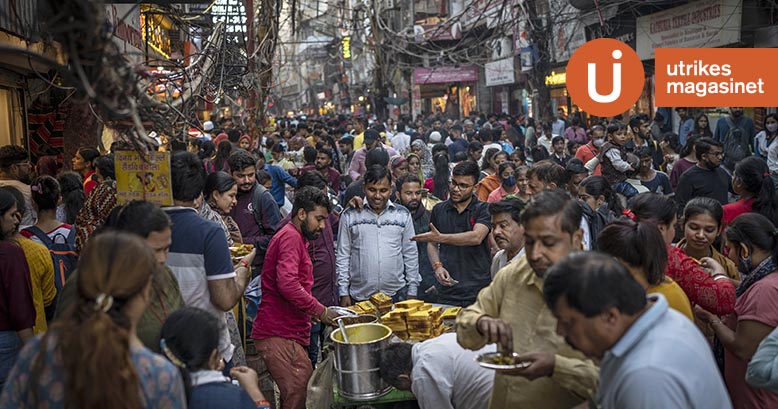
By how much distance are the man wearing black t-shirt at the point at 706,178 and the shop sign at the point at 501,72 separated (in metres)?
21.0

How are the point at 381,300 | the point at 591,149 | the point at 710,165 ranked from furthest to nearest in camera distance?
1. the point at 591,149
2. the point at 710,165
3. the point at 381,300

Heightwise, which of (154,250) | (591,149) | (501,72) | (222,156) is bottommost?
(154,250)

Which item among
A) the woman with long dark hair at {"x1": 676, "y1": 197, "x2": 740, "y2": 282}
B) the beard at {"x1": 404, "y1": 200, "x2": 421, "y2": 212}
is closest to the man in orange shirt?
the beard at {"x1": 404, "y1": 200, "x2": 421, "y2": 212}

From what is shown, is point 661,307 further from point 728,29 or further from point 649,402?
point 728,29

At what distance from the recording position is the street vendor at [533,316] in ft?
10.3

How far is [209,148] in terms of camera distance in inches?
430

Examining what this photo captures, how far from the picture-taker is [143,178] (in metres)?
4.02

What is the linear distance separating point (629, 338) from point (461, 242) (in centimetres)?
375

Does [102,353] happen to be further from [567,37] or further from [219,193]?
[567,37]

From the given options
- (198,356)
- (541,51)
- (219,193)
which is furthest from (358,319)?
Result: (541,51)

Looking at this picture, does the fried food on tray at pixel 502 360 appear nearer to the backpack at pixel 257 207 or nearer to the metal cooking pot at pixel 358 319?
the metal cooking pot at pixel 358 319

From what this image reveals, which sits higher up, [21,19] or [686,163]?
[21,19]

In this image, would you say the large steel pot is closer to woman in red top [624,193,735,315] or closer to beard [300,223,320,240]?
beard [300,223,320,240]

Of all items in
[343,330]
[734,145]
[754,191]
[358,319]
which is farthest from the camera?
[734,145]
